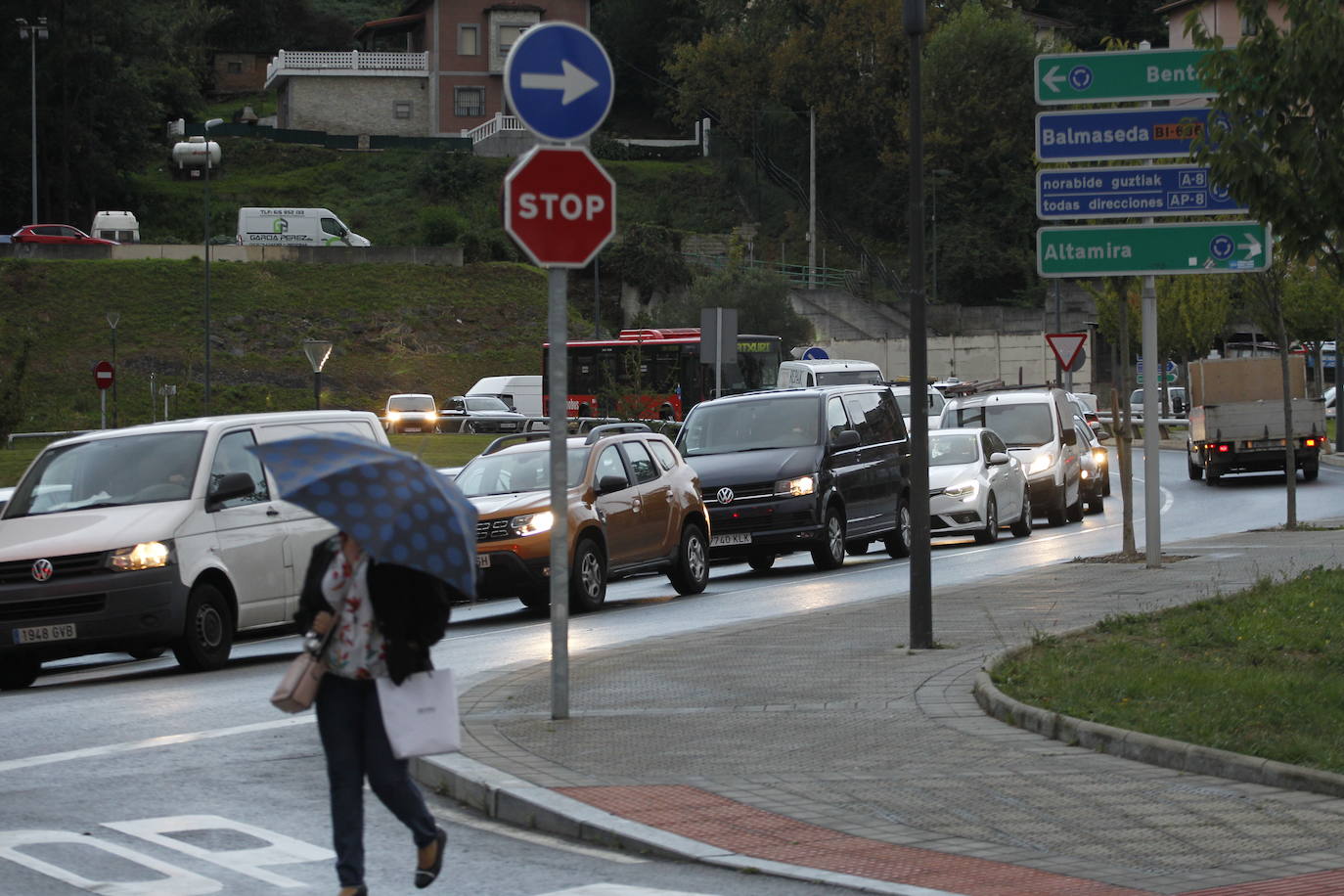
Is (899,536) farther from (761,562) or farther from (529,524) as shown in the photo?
(529,524)

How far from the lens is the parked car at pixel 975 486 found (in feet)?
91.6

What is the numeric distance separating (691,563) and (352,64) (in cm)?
8659

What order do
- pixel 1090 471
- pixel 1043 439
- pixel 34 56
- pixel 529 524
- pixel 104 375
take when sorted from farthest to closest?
1. pixel 34 56
2. pixel 104 375
3. pixel 1090 471
4. pixel 1043 439
5. pixel 529 524

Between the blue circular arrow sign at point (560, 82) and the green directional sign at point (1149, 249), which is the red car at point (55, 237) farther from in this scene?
the blue circular arrow sign at point (560, 82)

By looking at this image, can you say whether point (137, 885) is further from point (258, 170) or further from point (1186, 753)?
point (258, 170)

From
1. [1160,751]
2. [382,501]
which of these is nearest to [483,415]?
[1160,751]

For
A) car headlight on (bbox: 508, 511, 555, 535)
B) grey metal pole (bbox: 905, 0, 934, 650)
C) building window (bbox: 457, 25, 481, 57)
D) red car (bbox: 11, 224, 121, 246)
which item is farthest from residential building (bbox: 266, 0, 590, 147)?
grey metal pole (bbox: 905, 0, 934, 650)

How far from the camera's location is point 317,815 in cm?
862

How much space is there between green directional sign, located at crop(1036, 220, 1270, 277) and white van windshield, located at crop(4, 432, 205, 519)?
338 inches

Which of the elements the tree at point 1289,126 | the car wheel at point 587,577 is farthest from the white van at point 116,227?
the tree at point 1289,126

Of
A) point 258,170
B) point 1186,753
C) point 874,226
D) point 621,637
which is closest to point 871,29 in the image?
point 874,226

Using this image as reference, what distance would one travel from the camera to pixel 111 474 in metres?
15.5

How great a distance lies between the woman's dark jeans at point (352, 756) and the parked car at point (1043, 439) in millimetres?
25772

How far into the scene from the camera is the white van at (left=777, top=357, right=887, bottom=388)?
1997 inches
